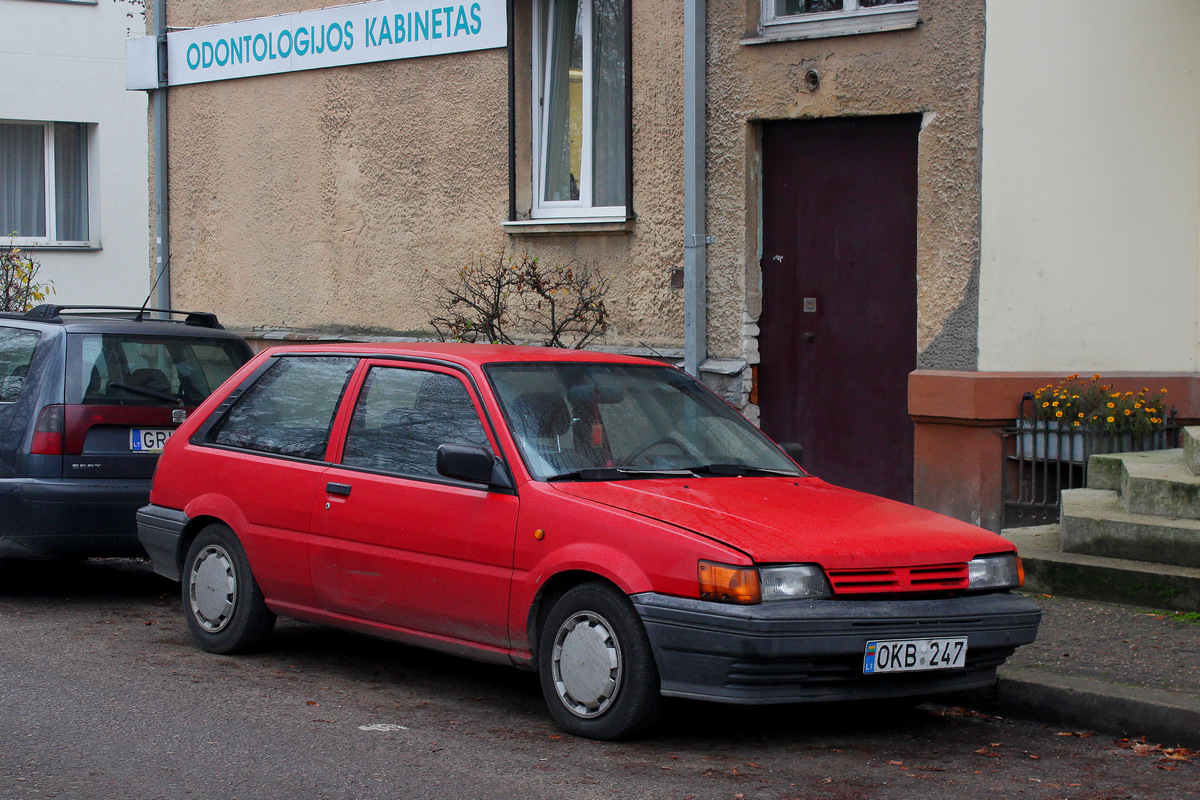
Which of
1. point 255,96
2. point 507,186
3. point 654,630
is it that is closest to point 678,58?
point 507,186

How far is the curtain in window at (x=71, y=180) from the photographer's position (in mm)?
22938

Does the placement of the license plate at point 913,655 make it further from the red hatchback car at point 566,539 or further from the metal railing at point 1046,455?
the metal railing at point 1046,455

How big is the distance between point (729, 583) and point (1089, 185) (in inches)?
228

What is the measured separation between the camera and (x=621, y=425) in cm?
618

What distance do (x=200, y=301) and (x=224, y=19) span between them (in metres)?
2.91

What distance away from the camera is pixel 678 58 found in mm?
11211

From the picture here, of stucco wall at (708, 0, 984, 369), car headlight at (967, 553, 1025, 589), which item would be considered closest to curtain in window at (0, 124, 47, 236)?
stucco wall at (708, 0, 984, 369)

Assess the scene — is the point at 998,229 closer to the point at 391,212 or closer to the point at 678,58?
the point at 678,58

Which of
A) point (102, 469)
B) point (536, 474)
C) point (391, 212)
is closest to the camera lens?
point (536, 474)

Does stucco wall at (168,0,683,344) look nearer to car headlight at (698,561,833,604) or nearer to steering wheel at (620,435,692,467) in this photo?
steering wheel at (620,435,692,467)

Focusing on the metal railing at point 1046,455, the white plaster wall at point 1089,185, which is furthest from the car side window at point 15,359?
the metal railing at point 1046,455

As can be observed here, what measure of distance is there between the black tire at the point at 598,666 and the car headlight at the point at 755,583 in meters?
0.33

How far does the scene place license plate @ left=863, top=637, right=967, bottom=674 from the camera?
5.19 meters

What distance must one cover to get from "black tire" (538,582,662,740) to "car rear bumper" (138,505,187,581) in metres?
2.41
